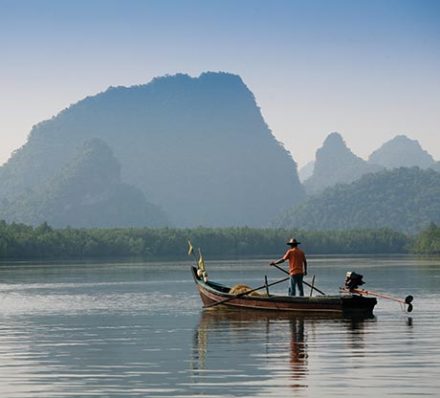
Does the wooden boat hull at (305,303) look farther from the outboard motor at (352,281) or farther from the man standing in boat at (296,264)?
the outboard motor at (352,281)

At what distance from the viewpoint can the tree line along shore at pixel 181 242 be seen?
122988 mm

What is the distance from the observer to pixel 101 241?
13575cm

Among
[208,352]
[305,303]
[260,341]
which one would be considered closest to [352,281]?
[305,303]

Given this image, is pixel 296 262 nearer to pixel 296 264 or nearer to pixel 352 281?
pixel 296 264

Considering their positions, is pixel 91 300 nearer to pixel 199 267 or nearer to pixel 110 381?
pixel 199 267

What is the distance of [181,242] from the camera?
145 meters

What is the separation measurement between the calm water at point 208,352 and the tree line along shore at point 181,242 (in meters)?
83.9

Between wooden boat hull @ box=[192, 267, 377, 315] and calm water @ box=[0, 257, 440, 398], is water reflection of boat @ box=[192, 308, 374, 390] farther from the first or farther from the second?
wooden boat hull @ box=[192, 267, 377, 315]

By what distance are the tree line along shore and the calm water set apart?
3303 inches

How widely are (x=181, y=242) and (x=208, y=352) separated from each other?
122430 millimetres

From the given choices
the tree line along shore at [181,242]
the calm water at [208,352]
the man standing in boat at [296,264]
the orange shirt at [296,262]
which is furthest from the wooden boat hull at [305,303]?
the tree line along shore at [181,242]

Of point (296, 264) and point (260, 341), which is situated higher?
point (296, 264)

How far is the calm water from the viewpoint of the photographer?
1764cm

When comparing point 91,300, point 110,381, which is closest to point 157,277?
point 91,300
